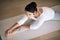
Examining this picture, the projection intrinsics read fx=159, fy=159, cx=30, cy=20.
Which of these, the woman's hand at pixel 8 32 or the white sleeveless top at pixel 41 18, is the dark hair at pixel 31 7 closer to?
the white sleeveless top at pixel 41 18

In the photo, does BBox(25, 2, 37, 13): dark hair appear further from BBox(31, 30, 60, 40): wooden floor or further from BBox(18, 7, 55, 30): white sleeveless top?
BBox(31, 30, 60, 40): wooden floor

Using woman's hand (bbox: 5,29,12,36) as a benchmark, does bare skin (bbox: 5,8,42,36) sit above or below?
above

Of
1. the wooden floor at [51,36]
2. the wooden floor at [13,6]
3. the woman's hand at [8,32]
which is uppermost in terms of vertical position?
the wooden floor at [13,6]

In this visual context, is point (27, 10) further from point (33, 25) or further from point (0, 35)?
point (0, 35)

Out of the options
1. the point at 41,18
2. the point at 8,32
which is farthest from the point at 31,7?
the point at 8,32

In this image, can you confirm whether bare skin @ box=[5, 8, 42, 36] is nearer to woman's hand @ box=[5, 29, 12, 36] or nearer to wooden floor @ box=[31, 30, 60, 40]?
woman's hand @ box=[5, 29, 12, 36]

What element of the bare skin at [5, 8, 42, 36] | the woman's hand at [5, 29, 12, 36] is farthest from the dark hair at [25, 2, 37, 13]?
the woman's hand at [5, 29, 12, 36]

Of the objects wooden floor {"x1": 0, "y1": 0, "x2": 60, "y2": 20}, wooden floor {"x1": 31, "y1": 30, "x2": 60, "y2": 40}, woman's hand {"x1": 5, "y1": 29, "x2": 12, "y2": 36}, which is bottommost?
wooden floor {"x1": 31, "y1": 30, "x2": 60, "y2": 40}

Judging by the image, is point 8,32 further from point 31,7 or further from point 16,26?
point 31,7

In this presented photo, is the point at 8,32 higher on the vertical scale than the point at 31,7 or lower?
lower

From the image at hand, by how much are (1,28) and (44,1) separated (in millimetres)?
319

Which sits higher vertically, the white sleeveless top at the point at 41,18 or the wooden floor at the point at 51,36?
the white sleeveless top at the point at 41,18

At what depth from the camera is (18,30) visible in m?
0.96

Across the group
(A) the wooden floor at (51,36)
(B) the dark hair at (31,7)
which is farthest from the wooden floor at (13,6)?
(A) the wooden floor at (51,36)
